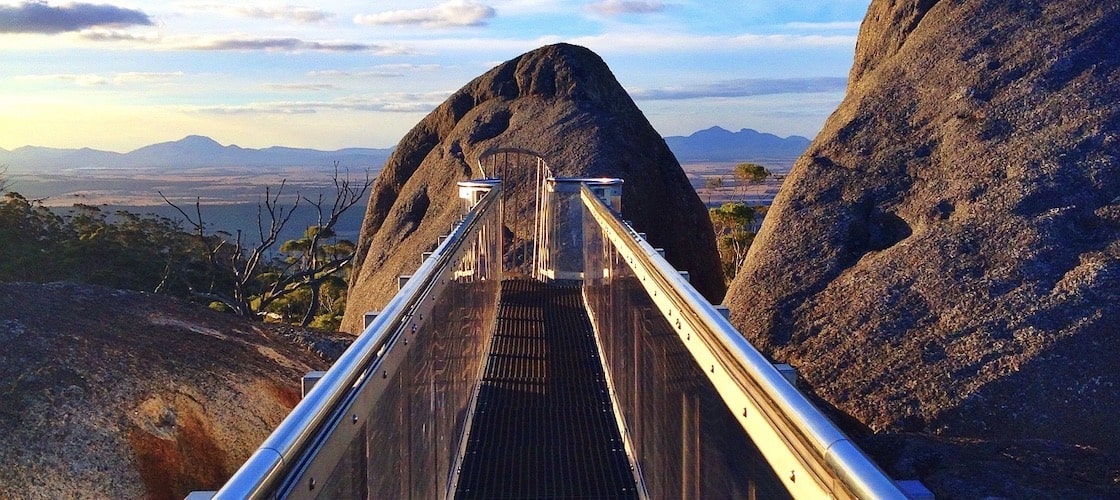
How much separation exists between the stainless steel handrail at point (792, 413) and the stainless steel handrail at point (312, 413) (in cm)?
100

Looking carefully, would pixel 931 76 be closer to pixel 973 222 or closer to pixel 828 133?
pixel 828 133

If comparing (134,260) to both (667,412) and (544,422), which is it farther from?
(667,412)

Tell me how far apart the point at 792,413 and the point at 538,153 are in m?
17.0

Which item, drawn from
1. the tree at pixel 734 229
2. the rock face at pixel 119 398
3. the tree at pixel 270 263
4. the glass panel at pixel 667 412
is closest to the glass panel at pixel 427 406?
the glass panel at pixel 667 412

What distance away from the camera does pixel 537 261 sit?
15492mm

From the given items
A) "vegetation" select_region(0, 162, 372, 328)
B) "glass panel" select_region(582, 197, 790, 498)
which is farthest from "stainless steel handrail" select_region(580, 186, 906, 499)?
"vegetation" select_region(0, 162, 372, 328)

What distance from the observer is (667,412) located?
4273 mm

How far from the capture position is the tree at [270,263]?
1962 cm

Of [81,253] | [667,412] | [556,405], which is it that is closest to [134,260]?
[81,253]

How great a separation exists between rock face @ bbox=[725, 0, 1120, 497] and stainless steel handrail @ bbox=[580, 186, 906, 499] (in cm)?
414

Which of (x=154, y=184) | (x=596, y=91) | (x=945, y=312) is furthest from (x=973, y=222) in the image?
(x=154, y=184)

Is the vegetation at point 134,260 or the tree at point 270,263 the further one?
the vegetation at point 134,260

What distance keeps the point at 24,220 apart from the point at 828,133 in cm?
2904

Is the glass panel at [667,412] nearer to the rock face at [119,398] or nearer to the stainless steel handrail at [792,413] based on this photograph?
the stainless steel handrail at [792,413]
